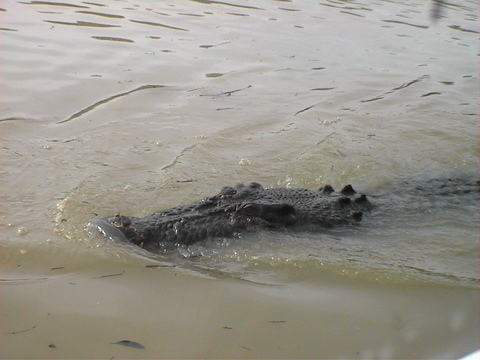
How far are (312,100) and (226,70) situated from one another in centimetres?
184

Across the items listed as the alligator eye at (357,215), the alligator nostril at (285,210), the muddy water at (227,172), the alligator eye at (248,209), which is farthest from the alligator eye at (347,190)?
the alligator eye at (248,209)

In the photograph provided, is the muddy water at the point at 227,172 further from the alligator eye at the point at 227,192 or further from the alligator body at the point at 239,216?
the alligator eye at the point at 227,192

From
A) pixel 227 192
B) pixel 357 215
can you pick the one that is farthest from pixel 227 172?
pixel 357 215

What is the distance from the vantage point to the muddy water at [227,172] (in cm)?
426

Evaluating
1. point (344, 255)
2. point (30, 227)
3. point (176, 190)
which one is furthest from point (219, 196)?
point (30, 227)

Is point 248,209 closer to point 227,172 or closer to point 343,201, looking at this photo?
point 343,201

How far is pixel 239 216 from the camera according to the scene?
5559 mm

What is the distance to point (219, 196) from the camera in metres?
5.79

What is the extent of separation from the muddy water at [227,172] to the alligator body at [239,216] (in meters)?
0.14

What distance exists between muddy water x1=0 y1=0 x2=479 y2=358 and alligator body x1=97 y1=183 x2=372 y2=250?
0.14 metres

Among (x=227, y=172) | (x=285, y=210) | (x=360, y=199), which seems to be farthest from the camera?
(x=227, y=172)

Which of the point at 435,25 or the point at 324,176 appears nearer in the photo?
the point at 324,176

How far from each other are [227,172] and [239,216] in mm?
1654

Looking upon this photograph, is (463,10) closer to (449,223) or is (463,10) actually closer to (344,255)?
(449,223)
